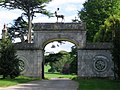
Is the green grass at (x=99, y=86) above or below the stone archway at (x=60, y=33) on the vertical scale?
below

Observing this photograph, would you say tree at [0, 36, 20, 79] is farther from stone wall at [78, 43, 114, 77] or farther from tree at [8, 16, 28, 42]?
tree at [8, 16, 28, 42]

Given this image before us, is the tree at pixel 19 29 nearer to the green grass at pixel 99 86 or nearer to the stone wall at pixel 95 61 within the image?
the stone wall at pixel 95 61

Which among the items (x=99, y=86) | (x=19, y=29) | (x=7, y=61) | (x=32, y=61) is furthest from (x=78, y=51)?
(x=19, y=29)

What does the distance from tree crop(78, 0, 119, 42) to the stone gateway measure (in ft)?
48.6

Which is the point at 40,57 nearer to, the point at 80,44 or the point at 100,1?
the point at 80,44

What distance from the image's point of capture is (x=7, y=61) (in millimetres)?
32469

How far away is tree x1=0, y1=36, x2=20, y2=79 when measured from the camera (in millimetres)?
32344

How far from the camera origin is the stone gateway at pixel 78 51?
37.2 meters

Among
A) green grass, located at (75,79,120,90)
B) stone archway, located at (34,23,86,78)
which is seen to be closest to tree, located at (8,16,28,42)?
stone archway, located at (34,23,86,78)

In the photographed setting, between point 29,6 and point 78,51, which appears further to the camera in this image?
point 29,6

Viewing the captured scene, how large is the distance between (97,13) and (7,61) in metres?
23.5

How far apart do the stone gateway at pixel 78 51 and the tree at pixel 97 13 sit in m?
14.8

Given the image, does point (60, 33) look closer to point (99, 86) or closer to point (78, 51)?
point (78, 51)

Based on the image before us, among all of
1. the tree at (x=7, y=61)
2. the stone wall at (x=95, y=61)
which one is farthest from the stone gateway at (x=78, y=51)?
the tree at (x=7, y=61)
